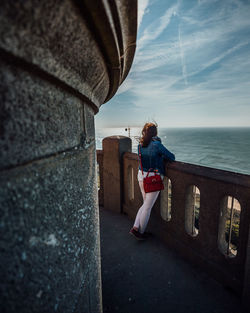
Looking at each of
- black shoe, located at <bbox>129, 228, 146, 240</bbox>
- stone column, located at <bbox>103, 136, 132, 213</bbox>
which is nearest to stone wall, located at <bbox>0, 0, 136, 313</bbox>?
black shoe, located at <bbox>129, 228, 146, 240</bbox>

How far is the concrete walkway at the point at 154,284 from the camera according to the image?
7.22ft

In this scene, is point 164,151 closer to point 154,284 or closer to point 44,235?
point 154,284

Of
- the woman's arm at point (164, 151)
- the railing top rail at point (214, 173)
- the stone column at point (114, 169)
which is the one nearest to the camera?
the railing top rail at point (214, 173)

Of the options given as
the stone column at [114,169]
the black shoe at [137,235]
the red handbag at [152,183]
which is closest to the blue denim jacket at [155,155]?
the red handbag at [152,183]

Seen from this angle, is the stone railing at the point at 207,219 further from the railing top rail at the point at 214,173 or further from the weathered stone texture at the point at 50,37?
the weathered stone texture at the point at 50,37

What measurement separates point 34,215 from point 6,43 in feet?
1.66

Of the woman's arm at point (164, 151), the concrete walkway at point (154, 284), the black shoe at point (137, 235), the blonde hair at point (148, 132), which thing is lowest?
the concrete walkway at point (154, 284)

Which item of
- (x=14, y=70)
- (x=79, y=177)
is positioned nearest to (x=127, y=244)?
(x=79, y=177)

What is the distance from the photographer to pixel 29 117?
0.59m

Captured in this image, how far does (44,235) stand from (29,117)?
42 centimetres

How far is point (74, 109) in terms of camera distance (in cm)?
88

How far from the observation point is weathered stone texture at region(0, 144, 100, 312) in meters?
0.53

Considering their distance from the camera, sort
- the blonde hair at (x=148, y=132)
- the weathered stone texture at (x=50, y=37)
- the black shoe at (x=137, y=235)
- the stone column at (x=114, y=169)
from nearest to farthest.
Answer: the weathered stone texture at (x=50, y=37), the blonde hair at (x=148, y=132), the black shoe at (x=137, y=235), the stone column at (x=114, y=169)

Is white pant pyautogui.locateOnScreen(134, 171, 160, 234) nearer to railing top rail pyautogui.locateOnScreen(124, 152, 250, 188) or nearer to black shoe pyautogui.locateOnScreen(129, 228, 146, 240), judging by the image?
black shoe pyautogui.locateOnScreen(129, 228, 146, 240)
